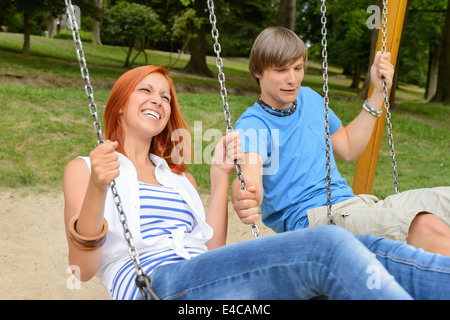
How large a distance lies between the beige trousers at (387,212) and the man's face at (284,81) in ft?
1.83

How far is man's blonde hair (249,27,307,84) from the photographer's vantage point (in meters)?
2.45

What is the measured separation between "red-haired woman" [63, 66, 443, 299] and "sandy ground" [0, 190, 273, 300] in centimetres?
215

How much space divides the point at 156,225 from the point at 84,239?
1.12 ft

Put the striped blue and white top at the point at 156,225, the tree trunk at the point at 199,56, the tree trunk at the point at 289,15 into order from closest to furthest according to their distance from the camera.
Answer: the striped blue and white top at the point at 156,225 → the tree trunk at the point at 289,15 → the tree trunk at the point at 199,56

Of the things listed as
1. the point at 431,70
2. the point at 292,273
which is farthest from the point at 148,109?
the point at 431,70

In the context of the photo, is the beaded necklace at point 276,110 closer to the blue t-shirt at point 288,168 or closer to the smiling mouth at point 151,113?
the blue t-shirt at point 288,168

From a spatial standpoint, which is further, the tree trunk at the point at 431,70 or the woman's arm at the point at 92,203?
the tree trunk at the point at 431,70

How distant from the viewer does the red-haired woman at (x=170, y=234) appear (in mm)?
1520

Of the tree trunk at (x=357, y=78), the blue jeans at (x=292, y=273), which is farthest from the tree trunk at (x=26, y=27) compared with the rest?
the tree trunk at (x=357, y=78)

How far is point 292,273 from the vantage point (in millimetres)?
1556

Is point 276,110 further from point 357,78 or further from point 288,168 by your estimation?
point 357,78

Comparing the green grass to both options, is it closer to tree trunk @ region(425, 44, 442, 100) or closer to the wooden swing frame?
the wooden swing frame
